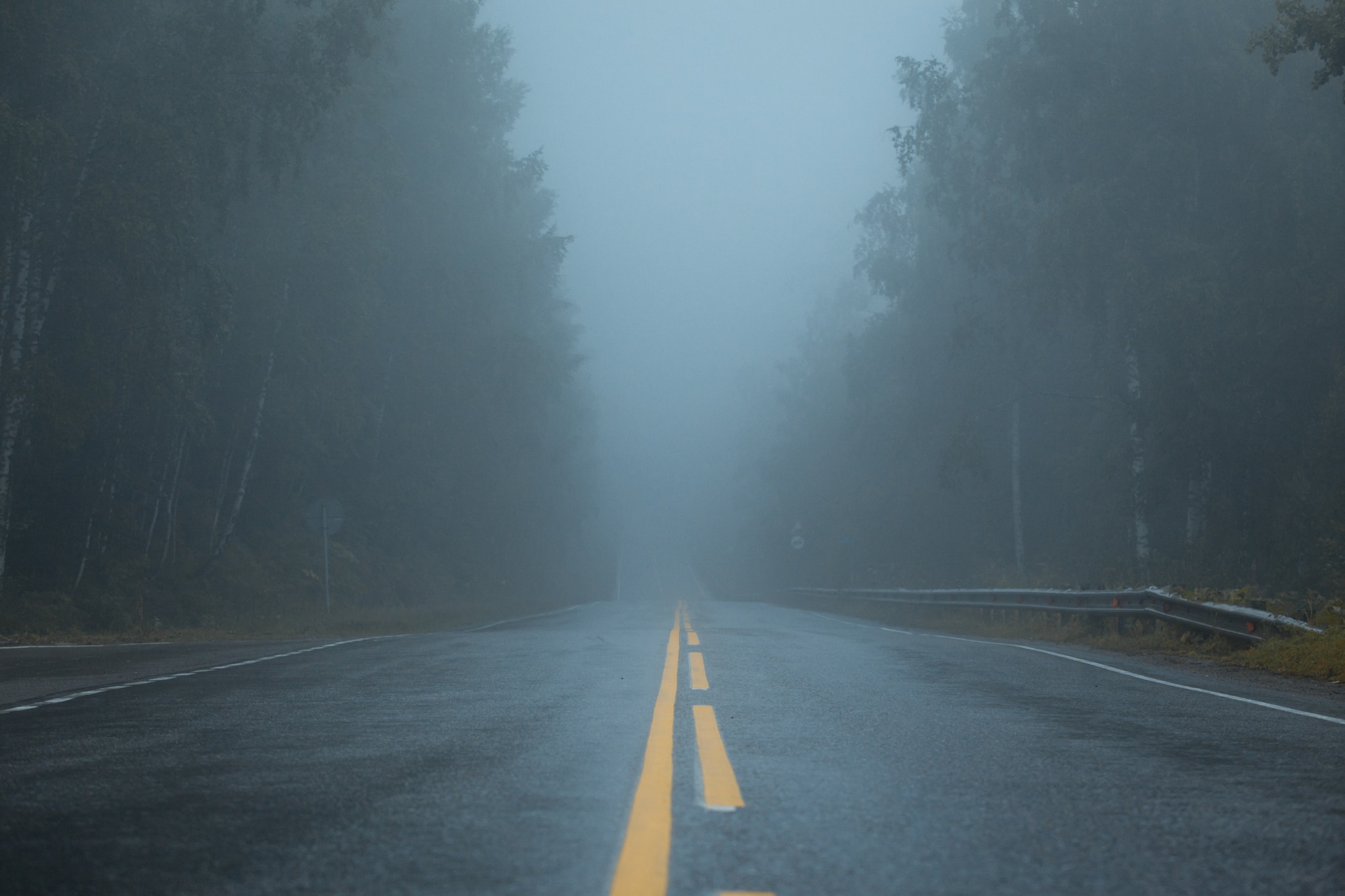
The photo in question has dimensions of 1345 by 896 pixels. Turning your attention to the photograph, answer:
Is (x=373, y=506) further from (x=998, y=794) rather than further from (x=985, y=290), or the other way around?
(x=998, y=794)

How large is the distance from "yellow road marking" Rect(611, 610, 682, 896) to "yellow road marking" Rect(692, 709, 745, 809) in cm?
16

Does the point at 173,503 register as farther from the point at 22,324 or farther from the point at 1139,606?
the point at 1139,606

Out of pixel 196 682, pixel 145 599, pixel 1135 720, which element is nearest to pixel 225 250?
pixel 145 599

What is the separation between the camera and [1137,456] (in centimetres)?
2556

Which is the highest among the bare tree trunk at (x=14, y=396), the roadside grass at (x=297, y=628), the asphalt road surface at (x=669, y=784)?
the bare tree trunk at (x=14, y=396)

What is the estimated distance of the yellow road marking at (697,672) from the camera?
28.6 feet

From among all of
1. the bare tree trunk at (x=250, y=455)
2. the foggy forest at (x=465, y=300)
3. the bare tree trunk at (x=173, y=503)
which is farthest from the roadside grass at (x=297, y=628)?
the bare tree trunk at (x=250, y=455)

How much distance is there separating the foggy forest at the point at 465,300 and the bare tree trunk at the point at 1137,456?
0.34 feet

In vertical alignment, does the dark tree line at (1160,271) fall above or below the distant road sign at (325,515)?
above

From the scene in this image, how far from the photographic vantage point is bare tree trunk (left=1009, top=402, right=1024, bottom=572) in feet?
112

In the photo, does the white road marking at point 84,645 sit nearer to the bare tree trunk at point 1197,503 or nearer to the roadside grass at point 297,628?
the roadside grass at point 297,628

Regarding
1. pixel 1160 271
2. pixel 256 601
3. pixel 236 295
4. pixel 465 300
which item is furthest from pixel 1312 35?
pixel 465 300

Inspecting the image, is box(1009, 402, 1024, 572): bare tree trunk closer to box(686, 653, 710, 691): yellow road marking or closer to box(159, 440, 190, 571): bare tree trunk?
box(159, 440, 190, 571): bare tree trunk

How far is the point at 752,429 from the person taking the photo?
102375 millimetres
